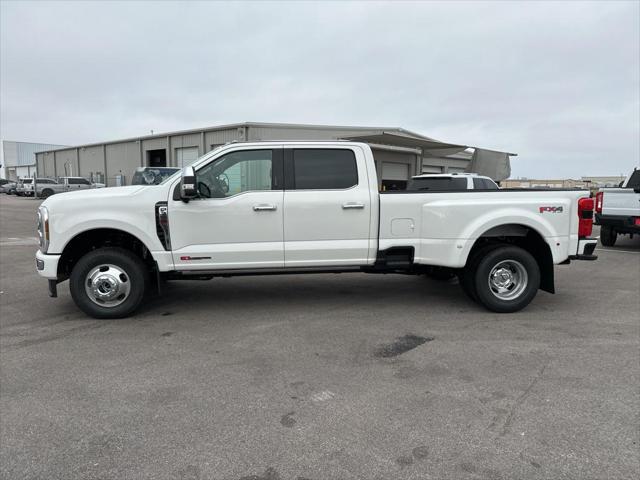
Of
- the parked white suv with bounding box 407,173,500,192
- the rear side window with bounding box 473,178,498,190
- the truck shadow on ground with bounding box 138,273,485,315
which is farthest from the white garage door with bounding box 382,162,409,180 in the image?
the truck shadow on ground with bounding box 138,273,485,315

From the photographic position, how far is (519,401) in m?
3.60

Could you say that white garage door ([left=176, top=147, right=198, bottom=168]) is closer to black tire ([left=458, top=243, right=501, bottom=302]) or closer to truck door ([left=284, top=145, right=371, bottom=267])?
truck door ([left=284, top=145, right=371, bottom=267])

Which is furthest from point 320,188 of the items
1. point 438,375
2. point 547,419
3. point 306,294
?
point 547,419

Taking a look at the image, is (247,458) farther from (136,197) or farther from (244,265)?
(136,197)

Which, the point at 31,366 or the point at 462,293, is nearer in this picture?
the point at 31,366

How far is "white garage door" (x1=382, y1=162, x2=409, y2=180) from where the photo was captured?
99.6ft

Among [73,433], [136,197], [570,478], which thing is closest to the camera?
[570,478]

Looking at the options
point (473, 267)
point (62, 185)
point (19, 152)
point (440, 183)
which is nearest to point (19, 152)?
point (19, 152)

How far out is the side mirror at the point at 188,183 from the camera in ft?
16.9

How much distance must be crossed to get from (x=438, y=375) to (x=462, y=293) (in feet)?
10.6

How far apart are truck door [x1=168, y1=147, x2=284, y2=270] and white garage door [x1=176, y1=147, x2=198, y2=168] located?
25810mm

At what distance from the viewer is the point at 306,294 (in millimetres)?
6914

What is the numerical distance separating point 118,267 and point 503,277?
4.64 m

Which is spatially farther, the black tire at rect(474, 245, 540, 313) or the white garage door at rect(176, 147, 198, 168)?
the white garage door at rect(176, 147, 198, 168)
